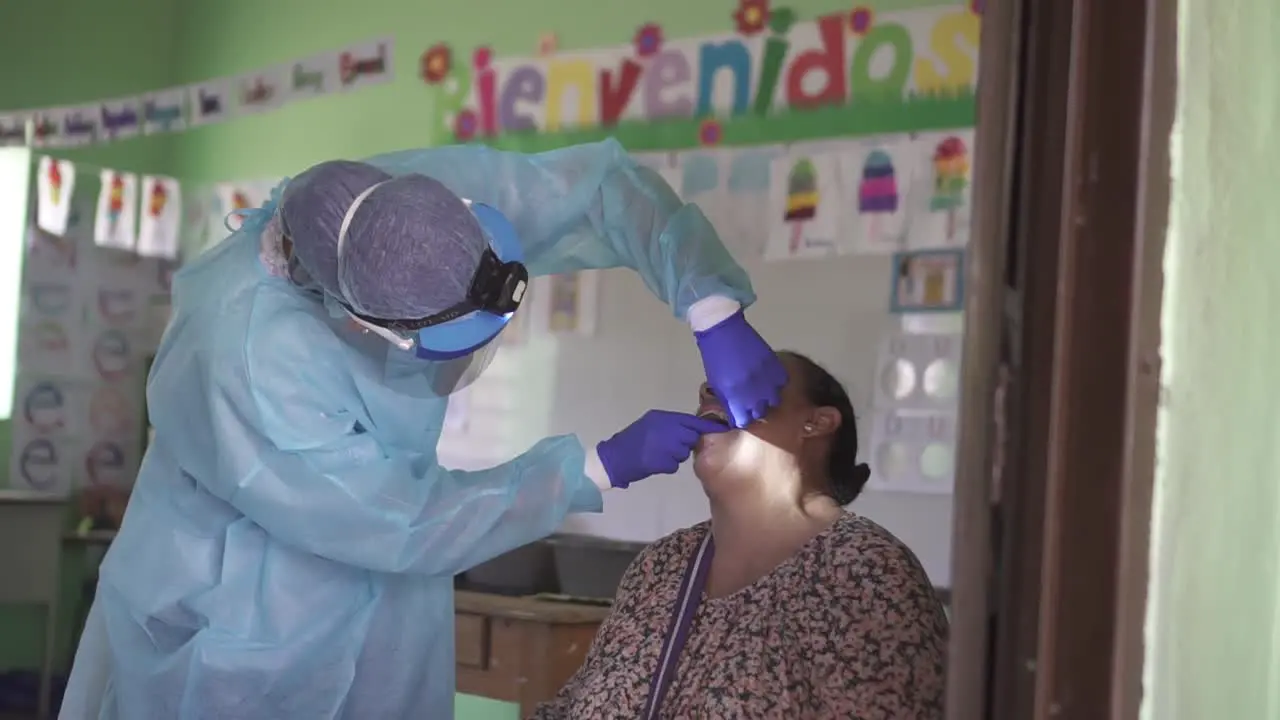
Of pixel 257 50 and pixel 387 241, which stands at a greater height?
pixel 257 50

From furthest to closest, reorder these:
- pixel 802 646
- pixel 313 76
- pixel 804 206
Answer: pixel 313 76, pixel 804 206, pixel 802 646

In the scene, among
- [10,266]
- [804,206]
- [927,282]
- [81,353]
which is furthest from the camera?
[81,353]

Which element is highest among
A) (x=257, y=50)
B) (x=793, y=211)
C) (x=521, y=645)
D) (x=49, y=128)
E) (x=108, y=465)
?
(x=257, y=50)

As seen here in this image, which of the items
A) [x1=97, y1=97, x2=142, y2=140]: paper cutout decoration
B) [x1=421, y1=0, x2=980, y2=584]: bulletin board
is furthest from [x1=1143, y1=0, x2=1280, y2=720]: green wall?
[x1=97, y1=97, x2=142, y2=140]: paper cutout decoration

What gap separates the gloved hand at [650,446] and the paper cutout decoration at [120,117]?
273 centimetres

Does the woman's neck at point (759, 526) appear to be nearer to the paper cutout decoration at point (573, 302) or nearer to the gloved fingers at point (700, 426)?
the gloved fingers at point (700, 426)

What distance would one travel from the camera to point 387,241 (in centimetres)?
158

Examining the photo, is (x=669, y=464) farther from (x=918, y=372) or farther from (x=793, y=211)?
(x=793, y=211)

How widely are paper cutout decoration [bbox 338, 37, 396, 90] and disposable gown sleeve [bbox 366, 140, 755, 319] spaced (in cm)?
201

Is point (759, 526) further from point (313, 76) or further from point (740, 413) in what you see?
point (313, 76)

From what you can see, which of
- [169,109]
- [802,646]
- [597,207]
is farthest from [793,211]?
[169,109]

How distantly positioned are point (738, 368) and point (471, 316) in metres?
0.37

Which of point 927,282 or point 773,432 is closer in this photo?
point 773,432

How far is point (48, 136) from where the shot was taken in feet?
13.3
